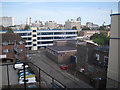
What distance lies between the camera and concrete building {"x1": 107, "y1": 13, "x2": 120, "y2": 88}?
2273mm

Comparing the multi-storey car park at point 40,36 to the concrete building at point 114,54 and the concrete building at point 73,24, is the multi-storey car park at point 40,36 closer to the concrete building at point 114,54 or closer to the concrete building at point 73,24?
the concrete building at point 114,54

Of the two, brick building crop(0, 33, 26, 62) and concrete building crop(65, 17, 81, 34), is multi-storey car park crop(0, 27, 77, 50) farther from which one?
concrete building crop(65, 17, 81, 34)

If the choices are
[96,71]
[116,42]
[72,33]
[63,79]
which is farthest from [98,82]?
[72,33]

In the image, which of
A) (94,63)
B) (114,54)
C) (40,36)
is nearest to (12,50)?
(94,63)

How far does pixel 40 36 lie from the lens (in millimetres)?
10609

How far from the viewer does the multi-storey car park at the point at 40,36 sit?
10086 millimetres

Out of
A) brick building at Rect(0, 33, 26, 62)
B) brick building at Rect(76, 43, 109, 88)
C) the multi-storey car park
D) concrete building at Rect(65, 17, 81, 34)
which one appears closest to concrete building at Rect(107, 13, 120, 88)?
brick building at Rect(76, 43, 109, 88)

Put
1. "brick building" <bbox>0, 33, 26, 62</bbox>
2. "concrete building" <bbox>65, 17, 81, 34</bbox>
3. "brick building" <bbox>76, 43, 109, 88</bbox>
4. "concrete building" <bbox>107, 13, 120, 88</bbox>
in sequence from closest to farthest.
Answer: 1. "concrete building" <bbox>107, 13, 120, 88</bbox>
2. "brick building" <bbox>76, 43, 109, 88</bbox>
3. "brick building" <bbox>0, 33, 26, 62</bbox>
4. "concrete building" <bbox>65, 17, 81, 34</bbox>

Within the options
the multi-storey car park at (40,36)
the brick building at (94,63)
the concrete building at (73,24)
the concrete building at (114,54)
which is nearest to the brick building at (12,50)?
the brick building at (94,63)

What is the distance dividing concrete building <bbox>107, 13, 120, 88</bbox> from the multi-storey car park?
8480 mm

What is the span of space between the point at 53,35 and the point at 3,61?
18.2ft

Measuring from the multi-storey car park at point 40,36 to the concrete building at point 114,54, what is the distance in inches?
334

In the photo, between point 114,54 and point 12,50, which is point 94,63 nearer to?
point 114,54

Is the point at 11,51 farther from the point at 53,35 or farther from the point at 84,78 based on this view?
the point at 53,35
